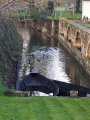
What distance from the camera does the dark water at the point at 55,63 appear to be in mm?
27337

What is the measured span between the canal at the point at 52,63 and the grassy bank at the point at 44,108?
10038 mm

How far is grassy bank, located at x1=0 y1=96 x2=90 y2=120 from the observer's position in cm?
1063

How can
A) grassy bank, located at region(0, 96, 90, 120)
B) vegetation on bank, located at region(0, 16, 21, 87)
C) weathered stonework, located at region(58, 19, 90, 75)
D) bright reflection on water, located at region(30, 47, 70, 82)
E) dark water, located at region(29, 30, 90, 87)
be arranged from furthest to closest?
weathered stonework, located at region(58, 19, 90, 75) < bright reflection on water, located at region(30, 47, 70, 82) < dark water, located at region(29, 30, 90, 87) < vegetation on bank, located at region(0, 16, 21, 87) < grassy bank, located at region(0, 96, 90, 120)

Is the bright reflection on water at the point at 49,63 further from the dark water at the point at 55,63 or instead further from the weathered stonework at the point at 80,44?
the weathered stonework at the point at 80,44

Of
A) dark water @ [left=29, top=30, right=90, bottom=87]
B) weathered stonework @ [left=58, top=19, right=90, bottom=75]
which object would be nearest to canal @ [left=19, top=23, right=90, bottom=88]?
dark water @ [left=29, top=30, right=90, bottom=87]

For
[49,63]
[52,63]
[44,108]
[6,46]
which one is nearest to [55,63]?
[52,63]

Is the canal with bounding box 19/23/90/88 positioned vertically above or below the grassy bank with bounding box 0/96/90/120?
below

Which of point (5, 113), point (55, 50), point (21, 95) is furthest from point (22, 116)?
point (55, 50)

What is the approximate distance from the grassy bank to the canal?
10.0 metres

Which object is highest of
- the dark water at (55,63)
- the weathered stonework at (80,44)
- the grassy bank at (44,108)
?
the grassy bank at (44,108)

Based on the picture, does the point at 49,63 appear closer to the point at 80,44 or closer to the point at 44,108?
the point at 80,44

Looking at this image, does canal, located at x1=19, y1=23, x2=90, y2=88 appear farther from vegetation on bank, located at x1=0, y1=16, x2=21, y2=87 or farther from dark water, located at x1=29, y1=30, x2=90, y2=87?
vegetation on bank, located at x1=0, y1=16, x2=21, y2=87

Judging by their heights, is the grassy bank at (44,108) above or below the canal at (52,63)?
above

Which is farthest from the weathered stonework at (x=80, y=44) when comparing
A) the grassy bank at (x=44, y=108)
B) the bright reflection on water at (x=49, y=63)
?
the grassy bank at (x=44, y=108)
